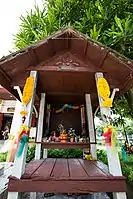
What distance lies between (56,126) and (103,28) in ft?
8.52

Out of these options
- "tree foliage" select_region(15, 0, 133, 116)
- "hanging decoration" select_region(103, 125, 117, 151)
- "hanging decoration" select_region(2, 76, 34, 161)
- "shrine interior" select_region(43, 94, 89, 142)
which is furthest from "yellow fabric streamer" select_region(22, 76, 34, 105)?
"tree foliage" select_region(15, 0, 133, 116)

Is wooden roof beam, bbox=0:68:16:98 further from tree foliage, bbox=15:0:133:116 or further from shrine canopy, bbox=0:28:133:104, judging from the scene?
tree foliage, bbox=15:0:133:116

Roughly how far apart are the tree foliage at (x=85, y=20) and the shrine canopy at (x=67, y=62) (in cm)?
93

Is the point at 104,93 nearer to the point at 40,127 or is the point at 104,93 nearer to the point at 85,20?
the point at 40,127

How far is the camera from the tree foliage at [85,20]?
10.5 feet

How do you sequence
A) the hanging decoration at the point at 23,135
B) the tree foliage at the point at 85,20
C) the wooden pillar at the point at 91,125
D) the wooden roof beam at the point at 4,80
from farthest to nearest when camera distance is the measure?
1. the tree foliage at the point at 85,20
2. the wooden pillar at the point at 91,125
3. the wooden roof beam at the point at 4,80
4. the hanging decoration at the point at 23,135

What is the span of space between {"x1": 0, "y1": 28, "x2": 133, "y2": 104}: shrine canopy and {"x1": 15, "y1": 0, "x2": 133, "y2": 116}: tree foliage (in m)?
0.93

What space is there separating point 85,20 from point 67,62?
166 cm

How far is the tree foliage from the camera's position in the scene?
3.19 metres

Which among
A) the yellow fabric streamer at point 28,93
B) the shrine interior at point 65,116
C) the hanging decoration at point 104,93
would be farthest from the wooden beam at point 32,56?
the shrine interior at point 65,116

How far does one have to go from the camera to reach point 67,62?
2.37m

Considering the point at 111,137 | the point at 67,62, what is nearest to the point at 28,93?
the point at 67,62

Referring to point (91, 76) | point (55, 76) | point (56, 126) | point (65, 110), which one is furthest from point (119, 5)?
point (56, 126)

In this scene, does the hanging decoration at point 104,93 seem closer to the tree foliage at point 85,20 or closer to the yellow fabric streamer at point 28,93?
the yellow fabric streamer at point 28,93
